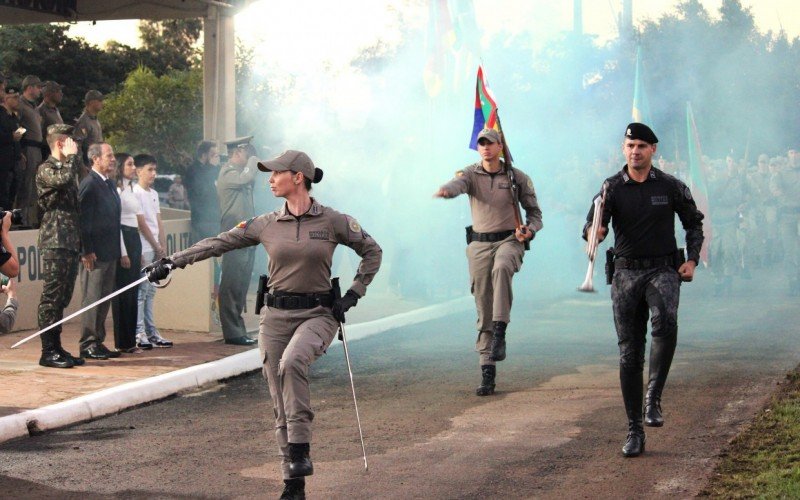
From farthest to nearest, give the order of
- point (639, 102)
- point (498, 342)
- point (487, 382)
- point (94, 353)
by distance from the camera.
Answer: point (639, 102) → point (94, 353) → point (498, 342) → point (487, 382)

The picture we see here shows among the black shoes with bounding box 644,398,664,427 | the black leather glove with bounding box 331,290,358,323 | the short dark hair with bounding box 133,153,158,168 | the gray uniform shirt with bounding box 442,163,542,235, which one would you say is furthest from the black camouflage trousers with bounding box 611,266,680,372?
the short dark hair with bounding box 133,153,158,168

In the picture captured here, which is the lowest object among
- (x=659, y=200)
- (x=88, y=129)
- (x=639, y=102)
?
(x=659, y=200)

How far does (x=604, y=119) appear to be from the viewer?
2566 centimetres

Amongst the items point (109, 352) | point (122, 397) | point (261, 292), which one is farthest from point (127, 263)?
point (261, 292)

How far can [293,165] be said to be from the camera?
6.58m

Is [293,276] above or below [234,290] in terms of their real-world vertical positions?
above

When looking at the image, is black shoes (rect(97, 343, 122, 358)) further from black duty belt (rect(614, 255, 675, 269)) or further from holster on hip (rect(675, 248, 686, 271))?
holster on hip (rect(675, 248, 686, 271))

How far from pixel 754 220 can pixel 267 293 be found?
581 inches

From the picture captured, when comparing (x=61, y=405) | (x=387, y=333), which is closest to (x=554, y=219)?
(x=387, y=333)

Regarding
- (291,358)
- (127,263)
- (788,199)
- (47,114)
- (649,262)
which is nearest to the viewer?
(291,358)

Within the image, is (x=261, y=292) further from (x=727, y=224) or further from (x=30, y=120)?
(x=727, y=224)

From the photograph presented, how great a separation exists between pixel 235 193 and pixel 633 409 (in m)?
6.10

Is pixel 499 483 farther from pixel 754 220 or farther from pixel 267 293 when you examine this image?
pixel 754 220

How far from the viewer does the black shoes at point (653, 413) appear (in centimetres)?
750
